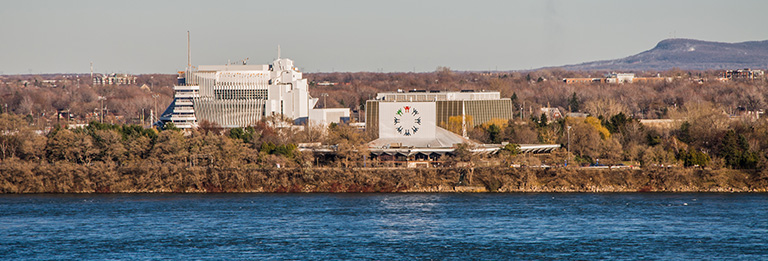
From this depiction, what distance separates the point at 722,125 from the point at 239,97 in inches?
1927

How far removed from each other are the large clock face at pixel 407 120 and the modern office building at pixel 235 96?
26.1 meters

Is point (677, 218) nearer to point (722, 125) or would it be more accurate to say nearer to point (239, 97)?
point (722, 125)

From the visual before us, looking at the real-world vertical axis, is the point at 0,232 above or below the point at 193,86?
below

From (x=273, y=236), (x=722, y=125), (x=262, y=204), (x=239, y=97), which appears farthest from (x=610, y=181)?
(x=239, y=97)

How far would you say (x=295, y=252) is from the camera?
4472 cm

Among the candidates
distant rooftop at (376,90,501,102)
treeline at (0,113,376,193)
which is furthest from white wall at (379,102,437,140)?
distant rooftop at (376,90,501,102)

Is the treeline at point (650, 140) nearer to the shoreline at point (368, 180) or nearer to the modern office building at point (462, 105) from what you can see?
the shoreline at point (368, 180)

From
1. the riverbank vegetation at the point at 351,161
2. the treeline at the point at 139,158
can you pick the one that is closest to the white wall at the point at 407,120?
the treeline at the point at 139,158

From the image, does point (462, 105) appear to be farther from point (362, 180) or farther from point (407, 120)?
point (362, 180)

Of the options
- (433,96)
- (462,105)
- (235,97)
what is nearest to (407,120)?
(433,96)

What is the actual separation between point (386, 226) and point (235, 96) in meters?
57.9

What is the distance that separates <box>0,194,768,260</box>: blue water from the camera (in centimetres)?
4488

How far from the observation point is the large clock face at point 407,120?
80.0 m

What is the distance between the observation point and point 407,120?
264 ft
